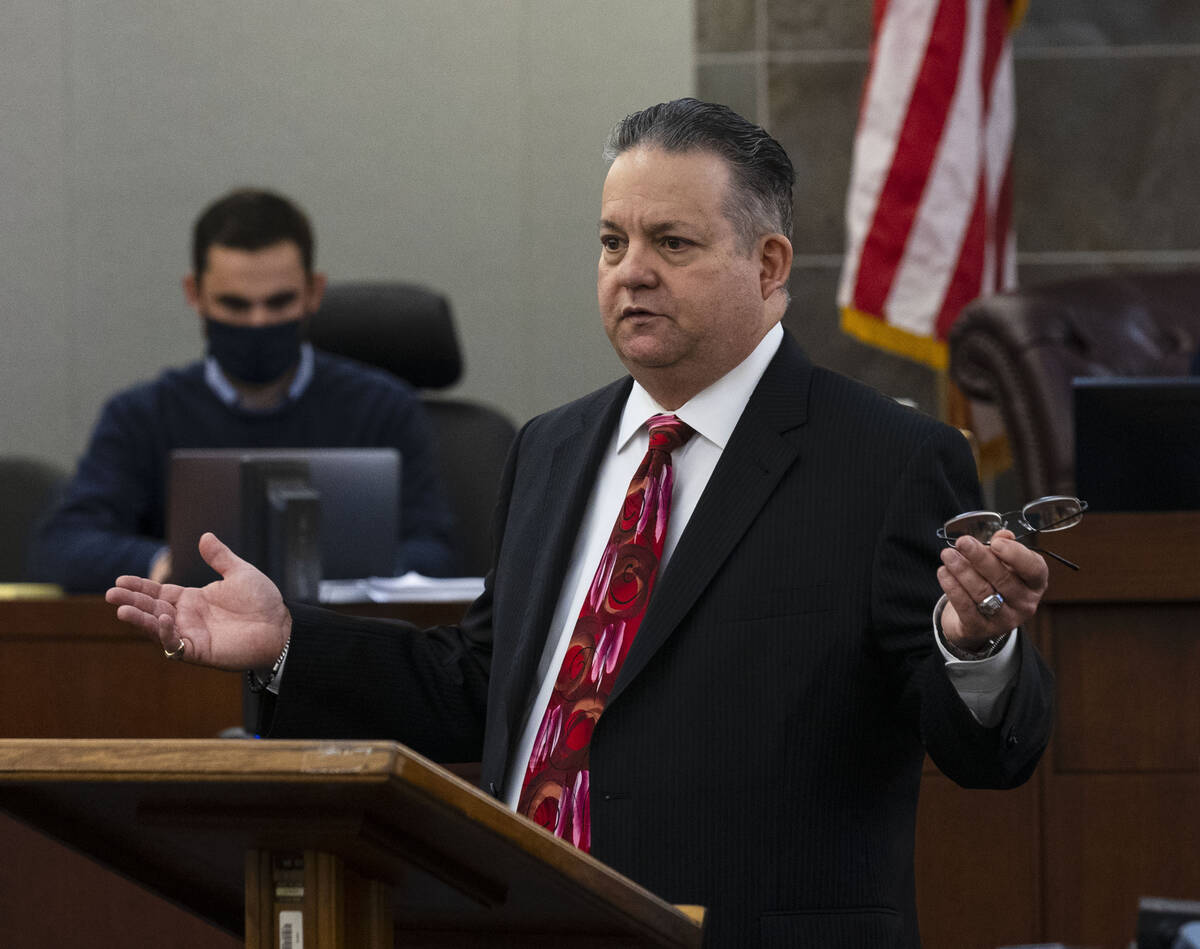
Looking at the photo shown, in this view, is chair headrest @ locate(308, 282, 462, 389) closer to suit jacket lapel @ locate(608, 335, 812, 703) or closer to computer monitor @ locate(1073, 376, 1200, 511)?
computer monitor @ locate(1073, 376, 1200, 511)

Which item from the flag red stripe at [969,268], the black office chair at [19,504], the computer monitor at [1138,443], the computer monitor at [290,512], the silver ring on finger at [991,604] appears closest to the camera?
the silver ring on finger at [991,604]

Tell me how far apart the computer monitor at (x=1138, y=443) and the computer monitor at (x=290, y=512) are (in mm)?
1224

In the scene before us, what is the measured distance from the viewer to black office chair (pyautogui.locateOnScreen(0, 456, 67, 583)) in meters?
4.16

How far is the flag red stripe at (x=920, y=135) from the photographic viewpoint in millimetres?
4234

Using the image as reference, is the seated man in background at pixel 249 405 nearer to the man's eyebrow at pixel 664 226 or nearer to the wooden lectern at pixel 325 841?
the man's eyebrow at pixel 664 226

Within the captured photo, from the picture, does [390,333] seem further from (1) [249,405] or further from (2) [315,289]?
(1) [249,405]

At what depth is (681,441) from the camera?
1.65 metres

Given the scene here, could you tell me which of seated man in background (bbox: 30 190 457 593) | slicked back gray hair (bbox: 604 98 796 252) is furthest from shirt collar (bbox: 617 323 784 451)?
seated man in background (bbox: 30 190 457 593)

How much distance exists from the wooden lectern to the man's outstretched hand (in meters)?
0.29

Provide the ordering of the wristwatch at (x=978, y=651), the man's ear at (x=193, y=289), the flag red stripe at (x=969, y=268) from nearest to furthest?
the wristwatch at (x=978, y=651) → the man's ear at (x=193, y=289) → the flag red stripe at (x=969, y=268)

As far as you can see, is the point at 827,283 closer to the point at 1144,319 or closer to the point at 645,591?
the point at 1144,319

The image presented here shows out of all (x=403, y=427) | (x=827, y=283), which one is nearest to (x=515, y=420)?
(x=827, y=283)

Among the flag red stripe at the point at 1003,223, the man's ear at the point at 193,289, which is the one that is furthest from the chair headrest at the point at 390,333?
the flag red stripe at the point at 1003,223

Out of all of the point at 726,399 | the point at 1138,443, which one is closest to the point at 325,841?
the point at 726,399
